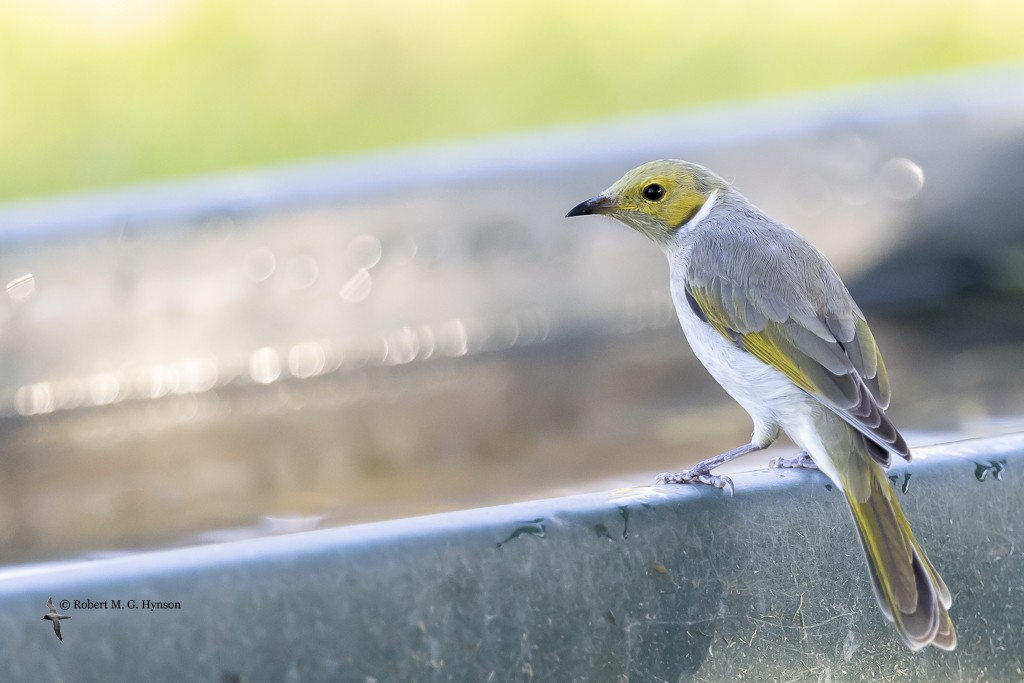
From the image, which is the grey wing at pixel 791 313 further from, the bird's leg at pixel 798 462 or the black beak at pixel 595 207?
the black beak at pixel 595 207

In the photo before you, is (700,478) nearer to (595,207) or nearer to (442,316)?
(595,207)

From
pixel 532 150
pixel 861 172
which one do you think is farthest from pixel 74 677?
pixel 861 172

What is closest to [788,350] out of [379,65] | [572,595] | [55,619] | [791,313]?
[791,313]

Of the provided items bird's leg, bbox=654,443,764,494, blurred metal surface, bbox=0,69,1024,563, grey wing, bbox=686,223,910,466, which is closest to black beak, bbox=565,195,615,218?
grey wing, bbox=686,223,910,466

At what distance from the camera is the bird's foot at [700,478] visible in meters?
2.26

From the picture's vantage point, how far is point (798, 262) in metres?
2.77

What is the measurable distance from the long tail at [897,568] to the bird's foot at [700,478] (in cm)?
21

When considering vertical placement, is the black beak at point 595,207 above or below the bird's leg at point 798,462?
above

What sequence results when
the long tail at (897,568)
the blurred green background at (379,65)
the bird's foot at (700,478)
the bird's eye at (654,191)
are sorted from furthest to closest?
the blurred green background at (379,65) < the bird's eye at (654,191) < the bird's foot at (700,478) < the long tail at (897,568)

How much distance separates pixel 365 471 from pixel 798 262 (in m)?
1.99

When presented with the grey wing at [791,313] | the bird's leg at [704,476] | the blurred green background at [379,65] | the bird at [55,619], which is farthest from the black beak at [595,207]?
Answer: the blurred green background at [379,65]

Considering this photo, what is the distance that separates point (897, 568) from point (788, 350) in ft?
2.03

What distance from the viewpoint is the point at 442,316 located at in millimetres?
4891

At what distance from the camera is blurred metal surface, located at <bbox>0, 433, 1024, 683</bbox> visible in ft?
6.54
